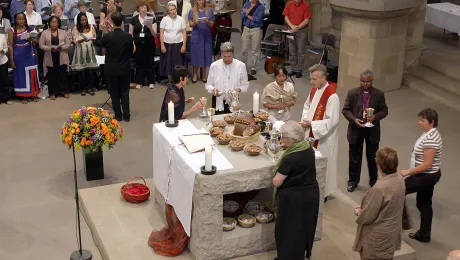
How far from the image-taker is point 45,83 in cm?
1170

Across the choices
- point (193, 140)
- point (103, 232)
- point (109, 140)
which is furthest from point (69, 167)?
point (193, 140)

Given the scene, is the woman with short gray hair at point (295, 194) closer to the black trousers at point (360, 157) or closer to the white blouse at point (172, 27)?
the black trousers at point (360, 157)

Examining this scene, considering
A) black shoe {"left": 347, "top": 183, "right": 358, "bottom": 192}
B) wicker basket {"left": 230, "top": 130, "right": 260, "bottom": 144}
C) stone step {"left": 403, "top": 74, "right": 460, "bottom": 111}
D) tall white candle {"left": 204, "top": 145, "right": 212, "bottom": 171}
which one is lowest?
black shoe {"left": 347, "top": 183, "right": 358, "bottom": 192}

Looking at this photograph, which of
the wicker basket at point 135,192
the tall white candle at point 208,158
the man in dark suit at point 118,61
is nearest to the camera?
the tall white candle at point 208,158

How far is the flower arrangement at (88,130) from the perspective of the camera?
780 centimetres

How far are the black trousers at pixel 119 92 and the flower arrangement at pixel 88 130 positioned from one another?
2.23m

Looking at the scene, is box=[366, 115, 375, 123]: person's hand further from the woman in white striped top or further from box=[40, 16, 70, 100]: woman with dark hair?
box=[40, 16, 70, 100]: woman with dark hair

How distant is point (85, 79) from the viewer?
11.8 metres

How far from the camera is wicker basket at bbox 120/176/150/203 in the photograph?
7.47 meters

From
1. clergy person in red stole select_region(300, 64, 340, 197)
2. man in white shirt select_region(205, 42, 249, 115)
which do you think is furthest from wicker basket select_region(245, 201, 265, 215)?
man in white shirt select_region(205, 42, 249, 115)

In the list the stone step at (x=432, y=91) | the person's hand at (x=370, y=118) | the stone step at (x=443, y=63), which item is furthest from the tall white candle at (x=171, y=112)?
the stone step at (x=443, y=63)

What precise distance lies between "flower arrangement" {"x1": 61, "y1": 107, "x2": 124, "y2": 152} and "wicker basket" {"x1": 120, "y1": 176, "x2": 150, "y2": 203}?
652mm

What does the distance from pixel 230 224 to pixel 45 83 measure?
6.34m

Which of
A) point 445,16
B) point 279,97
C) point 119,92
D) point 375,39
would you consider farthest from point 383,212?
point 445,16
